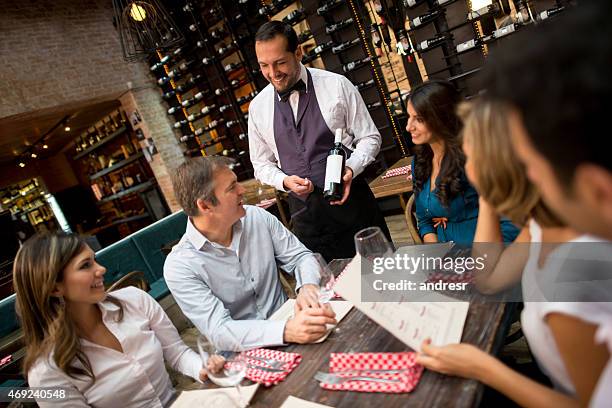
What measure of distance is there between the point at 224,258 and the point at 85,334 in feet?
2.05

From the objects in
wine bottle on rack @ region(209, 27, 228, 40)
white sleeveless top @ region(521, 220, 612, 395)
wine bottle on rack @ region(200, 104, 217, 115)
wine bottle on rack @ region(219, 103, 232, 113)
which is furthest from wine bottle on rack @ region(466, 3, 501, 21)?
wine bottle on rack @ region(200, 104, 217, 115)

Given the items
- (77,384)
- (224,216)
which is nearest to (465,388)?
(224,216)

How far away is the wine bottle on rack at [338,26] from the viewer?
16.0 feet

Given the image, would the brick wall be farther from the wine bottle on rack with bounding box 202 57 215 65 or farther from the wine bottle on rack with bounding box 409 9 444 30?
the wine bottle on rack with bounding box 409 9 444 30

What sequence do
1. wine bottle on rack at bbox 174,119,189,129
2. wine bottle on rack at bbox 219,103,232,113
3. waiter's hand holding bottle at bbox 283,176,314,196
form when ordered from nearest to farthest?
1. waiter's hand holding bottle at bbox 283,176,314,196
2. wine bottle on rack at bbox 219,103,232,113
3. wine bottle on rack at bbox 174,119,189,129

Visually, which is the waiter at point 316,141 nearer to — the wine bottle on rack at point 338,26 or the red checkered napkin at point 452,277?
the red checkered napkin at point 452,277

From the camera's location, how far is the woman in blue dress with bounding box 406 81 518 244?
2037mm

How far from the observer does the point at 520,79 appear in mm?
496

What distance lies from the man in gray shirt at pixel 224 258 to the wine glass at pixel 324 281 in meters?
0.16

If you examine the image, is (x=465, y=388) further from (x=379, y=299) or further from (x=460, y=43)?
(x=460, y=43)

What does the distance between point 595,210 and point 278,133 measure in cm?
207

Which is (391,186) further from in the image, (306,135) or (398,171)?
(306,135)

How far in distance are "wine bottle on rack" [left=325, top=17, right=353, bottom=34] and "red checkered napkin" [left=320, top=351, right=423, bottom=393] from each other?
462cm

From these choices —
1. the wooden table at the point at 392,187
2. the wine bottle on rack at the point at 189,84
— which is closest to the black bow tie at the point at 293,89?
the wooden table at the point at 392,187
